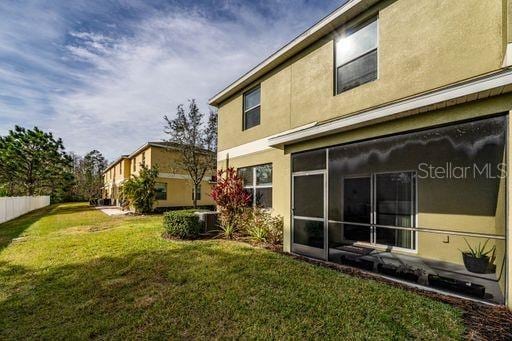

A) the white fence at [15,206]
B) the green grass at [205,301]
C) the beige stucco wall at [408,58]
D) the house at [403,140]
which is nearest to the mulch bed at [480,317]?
the green grass at [205,301]

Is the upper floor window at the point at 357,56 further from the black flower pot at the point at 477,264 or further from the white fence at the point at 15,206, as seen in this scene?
the white fence at the point at 15,206

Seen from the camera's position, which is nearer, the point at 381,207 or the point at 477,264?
the point at 477,264

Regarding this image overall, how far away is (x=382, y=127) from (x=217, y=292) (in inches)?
191

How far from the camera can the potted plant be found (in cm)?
573

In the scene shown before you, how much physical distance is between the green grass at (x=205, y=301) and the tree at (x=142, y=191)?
12673 mm

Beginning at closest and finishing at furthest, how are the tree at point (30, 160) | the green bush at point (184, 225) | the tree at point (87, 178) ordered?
1. the green bush at point (184, 225)
2. the tree at point (30, 160)
3. the tree at point (87, 178)

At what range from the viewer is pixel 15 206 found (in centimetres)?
2011

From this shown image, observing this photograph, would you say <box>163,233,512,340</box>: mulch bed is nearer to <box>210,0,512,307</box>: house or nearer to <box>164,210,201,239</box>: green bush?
<box>210,0,512,307</box>: house

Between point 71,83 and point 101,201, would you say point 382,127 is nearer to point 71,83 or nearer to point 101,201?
point 71,83

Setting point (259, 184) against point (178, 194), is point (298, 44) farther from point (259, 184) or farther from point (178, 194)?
point (178, 194)

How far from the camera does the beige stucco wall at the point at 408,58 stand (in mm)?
4996

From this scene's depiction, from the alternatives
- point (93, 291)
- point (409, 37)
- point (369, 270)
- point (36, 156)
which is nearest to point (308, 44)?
point (409, 37)

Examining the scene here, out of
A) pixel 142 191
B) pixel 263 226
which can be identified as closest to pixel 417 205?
pixel 263 226

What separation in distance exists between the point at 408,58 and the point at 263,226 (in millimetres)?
6535
